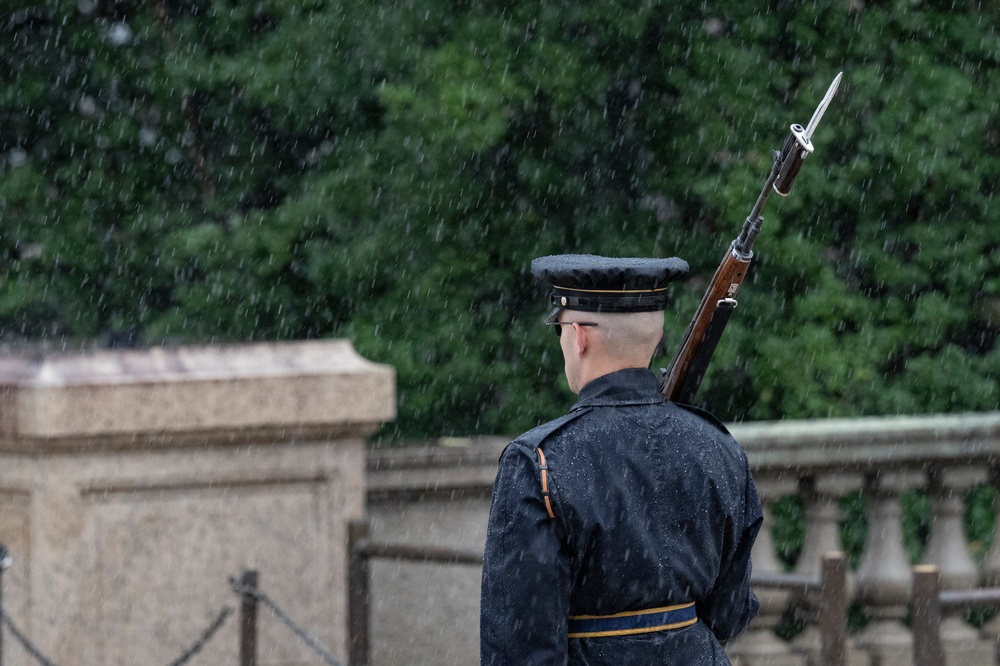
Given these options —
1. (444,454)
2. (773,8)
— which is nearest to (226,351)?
(444,454)

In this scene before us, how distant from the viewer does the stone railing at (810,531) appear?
534cm

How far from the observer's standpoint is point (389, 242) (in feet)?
28.5

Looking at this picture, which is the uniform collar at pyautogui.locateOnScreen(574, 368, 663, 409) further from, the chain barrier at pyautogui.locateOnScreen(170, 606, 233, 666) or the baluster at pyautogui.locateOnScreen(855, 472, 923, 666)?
the baluster at pyautogui.locateOnScreen(855, 472, 923, 666)

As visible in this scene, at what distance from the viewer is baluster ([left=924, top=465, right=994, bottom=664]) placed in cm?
533

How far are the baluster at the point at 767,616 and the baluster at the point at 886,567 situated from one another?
0.93 feet

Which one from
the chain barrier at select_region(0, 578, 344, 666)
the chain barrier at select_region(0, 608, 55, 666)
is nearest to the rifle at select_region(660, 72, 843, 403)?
the chain barrier at select_region(0, 578, 344, 666)

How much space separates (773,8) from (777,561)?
437 cm

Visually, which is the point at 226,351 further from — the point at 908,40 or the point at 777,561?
the point at 908,40

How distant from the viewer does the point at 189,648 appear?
16.0 feet

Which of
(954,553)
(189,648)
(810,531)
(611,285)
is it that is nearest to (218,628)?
(189,648)

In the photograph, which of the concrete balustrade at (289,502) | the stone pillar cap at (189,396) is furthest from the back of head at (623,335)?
the stone pillar cap at (189,396)

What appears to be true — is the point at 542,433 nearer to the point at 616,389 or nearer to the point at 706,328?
the point at 616,389

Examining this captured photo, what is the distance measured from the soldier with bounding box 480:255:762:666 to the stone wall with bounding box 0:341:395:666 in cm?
225

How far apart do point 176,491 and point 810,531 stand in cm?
234
